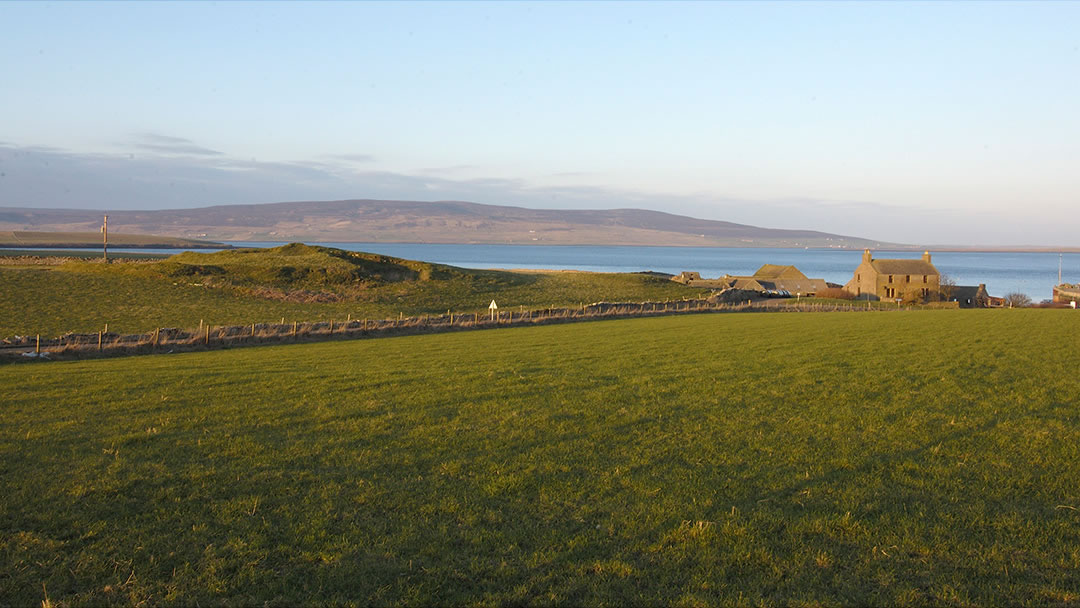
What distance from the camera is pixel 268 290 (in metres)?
63.9

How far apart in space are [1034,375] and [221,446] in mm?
22128

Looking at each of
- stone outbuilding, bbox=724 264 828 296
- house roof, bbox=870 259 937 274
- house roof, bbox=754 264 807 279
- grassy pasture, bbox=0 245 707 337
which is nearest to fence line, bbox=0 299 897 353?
grassy pasture, bbox=0 245 707 337

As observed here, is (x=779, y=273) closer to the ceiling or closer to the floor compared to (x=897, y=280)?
closer to the ceiling

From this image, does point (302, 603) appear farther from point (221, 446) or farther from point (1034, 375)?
point (1034, 375)

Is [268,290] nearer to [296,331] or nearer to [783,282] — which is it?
[296,331]

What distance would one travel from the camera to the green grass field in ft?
24.4

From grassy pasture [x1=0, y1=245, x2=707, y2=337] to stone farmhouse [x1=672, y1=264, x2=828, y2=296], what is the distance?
1549 cm

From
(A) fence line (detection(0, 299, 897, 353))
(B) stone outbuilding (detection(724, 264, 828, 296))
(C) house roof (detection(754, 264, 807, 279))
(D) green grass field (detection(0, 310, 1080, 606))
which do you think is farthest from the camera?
(C) house roof (detection(754, 264, 807, 279))

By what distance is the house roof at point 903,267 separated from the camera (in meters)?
99.5

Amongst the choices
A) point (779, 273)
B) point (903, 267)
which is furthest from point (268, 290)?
point (779, 273)

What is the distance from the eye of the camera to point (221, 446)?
41.4ft

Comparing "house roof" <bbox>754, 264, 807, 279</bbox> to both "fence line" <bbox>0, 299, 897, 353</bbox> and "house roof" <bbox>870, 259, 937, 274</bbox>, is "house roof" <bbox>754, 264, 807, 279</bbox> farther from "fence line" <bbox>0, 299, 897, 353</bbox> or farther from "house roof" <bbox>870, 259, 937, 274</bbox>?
"fence line" <bbox>0, 299, 897, 353</bbox>

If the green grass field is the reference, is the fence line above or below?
below

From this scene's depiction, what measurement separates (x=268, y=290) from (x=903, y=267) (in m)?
83.2
